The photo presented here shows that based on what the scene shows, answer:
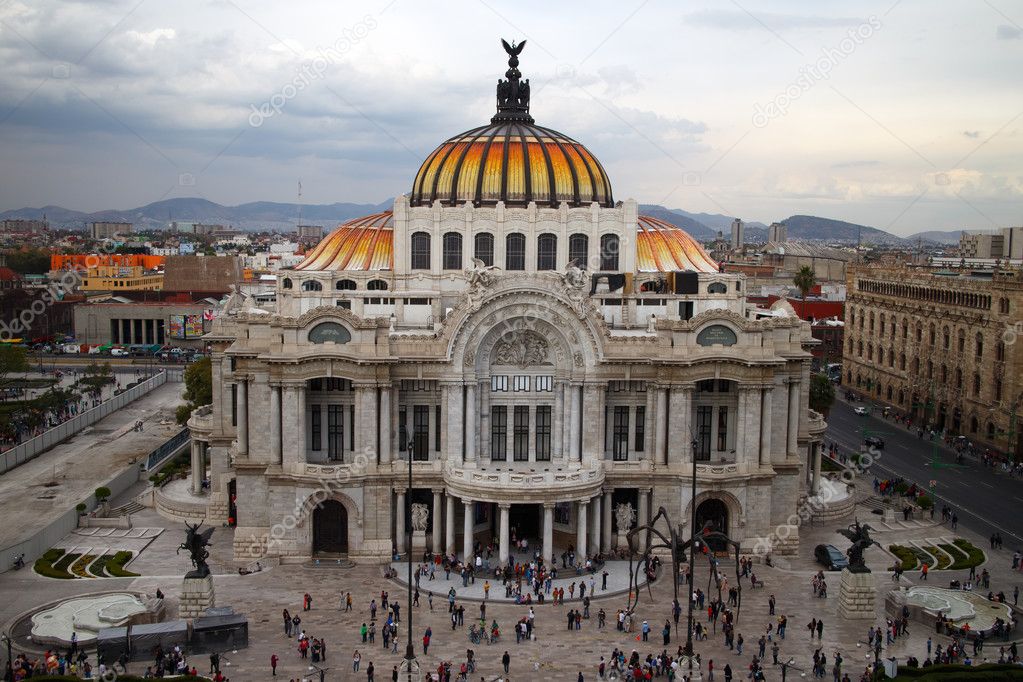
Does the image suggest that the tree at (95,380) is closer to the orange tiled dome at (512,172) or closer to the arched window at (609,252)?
the orange tiled dome at (512,172)

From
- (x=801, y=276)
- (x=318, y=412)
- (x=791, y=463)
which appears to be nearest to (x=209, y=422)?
(x=318, y=412)

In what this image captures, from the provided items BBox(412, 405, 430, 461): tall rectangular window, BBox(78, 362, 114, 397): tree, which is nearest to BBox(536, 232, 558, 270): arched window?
BBox(412, 405, 430, 461): tall rectangular window

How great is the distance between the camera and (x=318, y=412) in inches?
2537

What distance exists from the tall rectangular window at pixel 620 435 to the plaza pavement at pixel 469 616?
8565 mm

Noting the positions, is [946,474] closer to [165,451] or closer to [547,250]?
[547,250]

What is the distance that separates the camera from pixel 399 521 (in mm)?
63812

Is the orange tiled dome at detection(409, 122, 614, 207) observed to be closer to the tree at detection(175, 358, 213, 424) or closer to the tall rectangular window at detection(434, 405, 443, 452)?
the tall rectangular window at detection(434, 405, 443, 452)

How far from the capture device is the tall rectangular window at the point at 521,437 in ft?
214

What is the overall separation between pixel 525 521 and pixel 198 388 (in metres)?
39.0

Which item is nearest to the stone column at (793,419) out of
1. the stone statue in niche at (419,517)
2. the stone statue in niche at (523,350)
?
the stone statue in niche at (523,350)

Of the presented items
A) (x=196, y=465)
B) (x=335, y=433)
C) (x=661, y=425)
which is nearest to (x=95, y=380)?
(x=196, y=465)

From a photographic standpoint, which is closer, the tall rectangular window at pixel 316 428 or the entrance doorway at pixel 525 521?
the tall rectangular window at pixel 316 428

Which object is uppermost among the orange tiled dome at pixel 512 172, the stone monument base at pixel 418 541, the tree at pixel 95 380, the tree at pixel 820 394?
the orange tiled dome at pixel 512 172

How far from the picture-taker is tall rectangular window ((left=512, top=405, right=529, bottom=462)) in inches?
2569
